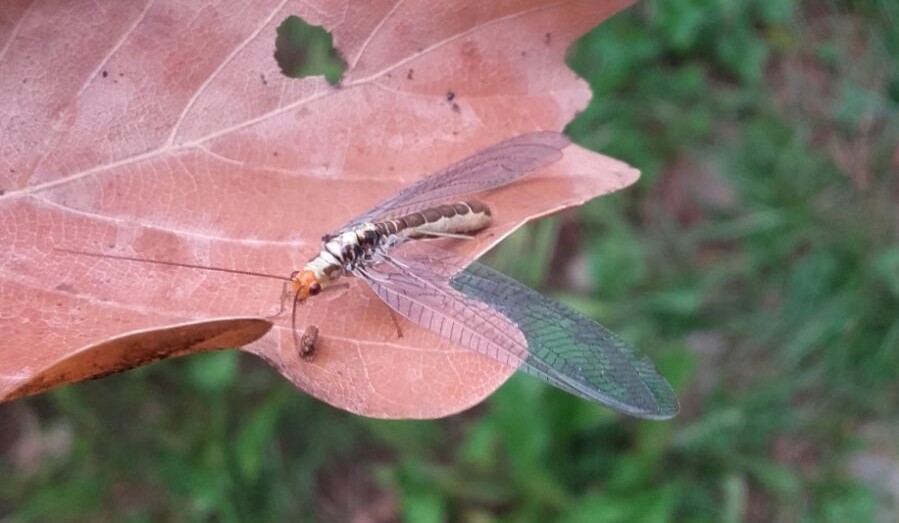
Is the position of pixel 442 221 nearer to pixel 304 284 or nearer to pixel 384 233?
pixel 384 233

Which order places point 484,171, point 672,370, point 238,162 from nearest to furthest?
point 238,162, point 484,171, point 672,370

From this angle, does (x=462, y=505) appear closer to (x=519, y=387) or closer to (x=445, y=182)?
(x=519, y=387)

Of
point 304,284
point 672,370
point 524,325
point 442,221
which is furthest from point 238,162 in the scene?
point 672,370

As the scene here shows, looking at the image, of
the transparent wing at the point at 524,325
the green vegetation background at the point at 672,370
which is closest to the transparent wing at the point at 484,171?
the transparent wing at the point at 524,325

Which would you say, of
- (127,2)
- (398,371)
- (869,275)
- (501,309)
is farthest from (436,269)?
(869,275)

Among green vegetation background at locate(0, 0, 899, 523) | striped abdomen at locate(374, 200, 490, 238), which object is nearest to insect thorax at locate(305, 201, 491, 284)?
striped abdomen at locate(374, 200, 490, 238)

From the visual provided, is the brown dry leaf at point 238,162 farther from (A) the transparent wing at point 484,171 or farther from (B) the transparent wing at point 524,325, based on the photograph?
(B) the transparent wing at point 524,325
